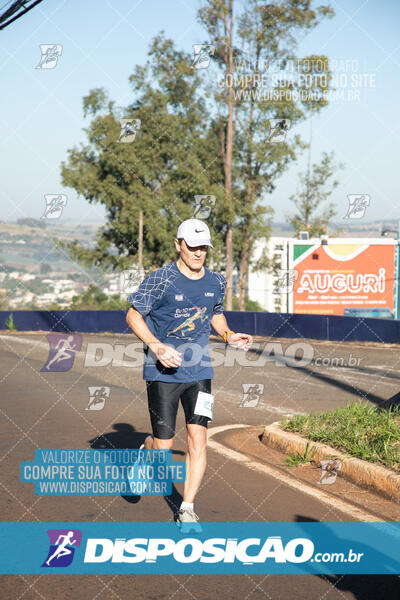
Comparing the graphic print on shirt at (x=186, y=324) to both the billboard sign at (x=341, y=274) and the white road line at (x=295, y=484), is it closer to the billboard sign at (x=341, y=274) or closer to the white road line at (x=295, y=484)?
the white road line at (x=295, y=484)

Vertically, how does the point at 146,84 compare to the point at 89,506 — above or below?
above

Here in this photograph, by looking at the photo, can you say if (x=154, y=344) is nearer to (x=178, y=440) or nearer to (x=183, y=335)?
(x=183, y=335)

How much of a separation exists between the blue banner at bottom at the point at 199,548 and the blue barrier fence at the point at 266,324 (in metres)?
16.8

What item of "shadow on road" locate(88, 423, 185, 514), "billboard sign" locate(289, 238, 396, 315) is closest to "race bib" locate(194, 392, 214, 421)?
"shadow on road" locate(88, 423, 185, 514)

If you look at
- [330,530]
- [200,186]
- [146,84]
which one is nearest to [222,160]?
[200,186]

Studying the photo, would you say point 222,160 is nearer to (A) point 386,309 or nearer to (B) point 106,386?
(A) point 386,309

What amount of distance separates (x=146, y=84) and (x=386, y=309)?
2335cm

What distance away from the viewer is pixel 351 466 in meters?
6.29

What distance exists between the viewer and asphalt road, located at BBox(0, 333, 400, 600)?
159 inches

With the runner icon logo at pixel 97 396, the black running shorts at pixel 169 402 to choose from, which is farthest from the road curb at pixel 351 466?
the runner icon logo at pixel 97 396

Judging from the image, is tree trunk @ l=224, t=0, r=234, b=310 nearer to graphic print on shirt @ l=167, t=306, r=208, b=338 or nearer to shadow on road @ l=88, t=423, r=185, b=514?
shadow on road @ l=88, t=423, r=185, b=514

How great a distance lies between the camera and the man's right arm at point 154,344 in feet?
15.1

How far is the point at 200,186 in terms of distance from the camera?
142 ft

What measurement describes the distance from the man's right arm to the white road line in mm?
1876
